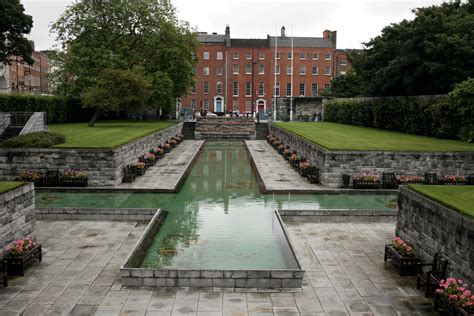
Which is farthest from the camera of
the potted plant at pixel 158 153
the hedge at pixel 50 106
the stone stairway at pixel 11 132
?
the hedge at pixel 50 106

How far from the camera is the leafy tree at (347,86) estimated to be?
67.5 m

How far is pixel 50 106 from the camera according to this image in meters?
43.8

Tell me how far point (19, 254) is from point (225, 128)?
4549 centimetres

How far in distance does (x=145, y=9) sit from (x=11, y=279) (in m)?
38.4

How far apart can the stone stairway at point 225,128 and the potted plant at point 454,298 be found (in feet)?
146

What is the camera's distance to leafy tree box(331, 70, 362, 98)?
67.5m

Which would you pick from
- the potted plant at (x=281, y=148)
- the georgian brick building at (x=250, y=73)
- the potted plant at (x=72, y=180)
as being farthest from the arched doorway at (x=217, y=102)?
the potted plant at (x=72, y=180)

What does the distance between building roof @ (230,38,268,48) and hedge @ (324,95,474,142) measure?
36.8 metres

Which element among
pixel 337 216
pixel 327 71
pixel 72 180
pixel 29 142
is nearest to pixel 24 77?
pixel 327 71

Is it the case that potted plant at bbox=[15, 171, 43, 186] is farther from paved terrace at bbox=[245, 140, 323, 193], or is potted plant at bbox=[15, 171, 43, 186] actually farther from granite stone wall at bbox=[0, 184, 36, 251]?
granite stone wall at bbox=[0, 184, 36, 251]

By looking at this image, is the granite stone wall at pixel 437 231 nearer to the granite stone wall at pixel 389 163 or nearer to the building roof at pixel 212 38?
the granite stone wall at pixel 389 163

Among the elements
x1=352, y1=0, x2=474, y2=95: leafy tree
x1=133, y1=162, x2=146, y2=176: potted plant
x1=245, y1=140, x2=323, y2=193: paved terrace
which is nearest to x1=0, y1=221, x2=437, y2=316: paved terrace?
x1=245, y1=140, x2=323, y2=193: paved terrace

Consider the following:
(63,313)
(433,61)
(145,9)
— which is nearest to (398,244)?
(63,313)

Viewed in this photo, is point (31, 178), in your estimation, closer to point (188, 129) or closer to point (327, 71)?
point (188, 129)
